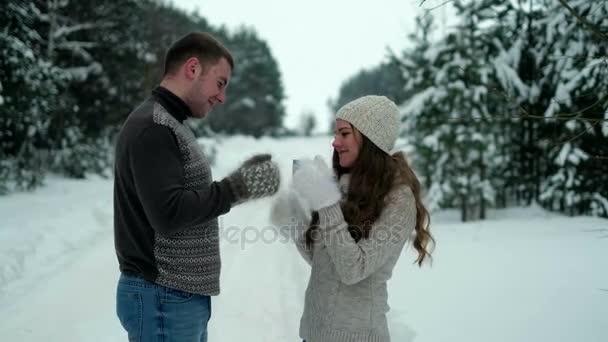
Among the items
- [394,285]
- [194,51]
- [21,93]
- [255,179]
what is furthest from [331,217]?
[21,93]

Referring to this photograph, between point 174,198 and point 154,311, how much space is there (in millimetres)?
584

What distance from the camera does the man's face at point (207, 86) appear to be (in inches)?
77.4

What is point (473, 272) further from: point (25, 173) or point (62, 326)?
point (25, 173)

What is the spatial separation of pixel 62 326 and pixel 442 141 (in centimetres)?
852

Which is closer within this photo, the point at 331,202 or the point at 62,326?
the point at 331,202

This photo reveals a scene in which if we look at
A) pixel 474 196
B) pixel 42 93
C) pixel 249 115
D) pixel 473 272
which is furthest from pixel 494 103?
pixel 249 115

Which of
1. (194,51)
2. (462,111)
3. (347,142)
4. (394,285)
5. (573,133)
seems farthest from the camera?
(462,111)

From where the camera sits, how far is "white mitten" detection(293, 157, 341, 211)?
1.89m

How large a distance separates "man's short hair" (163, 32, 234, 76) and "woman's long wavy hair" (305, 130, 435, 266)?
0.85m

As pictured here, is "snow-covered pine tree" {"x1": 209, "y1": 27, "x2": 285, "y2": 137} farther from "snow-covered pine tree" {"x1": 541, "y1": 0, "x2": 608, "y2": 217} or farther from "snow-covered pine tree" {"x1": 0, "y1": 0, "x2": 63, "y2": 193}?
"snow-covered pine tree" {"x1": 541, "y1": 0, "x2": 608, "y2": 217}

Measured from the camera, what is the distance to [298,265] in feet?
20.1

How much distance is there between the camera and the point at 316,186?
6.24ft

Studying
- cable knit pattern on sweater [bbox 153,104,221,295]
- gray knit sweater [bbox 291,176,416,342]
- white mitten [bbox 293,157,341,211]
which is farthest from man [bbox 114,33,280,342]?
gray knit sweater [bbox 291,176,416,342]

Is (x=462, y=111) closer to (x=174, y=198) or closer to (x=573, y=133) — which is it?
(x=573, y=133)
